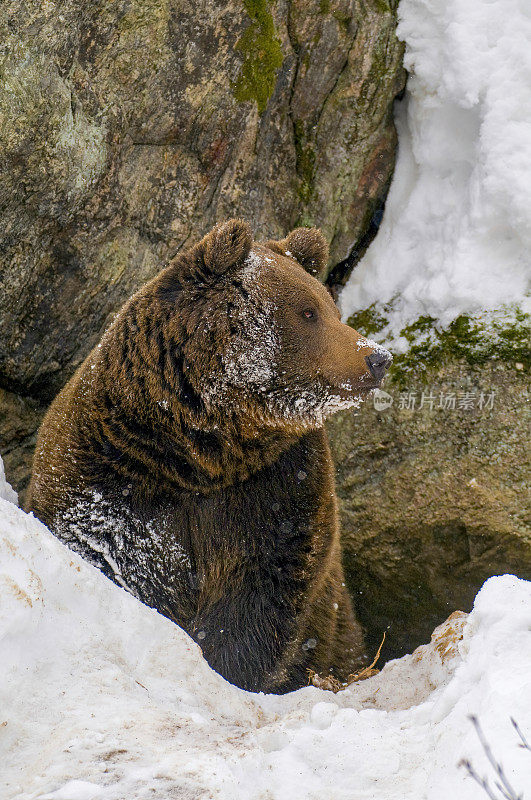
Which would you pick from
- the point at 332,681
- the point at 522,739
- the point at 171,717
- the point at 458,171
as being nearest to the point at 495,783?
the point at 522,739

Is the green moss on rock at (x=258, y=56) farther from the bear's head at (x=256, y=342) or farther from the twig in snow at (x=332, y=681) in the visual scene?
the twig in snow at (x=332, y=681)

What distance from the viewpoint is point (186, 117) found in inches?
200

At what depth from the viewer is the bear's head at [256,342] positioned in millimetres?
3652

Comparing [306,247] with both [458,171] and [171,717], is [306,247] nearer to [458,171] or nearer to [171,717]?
[458,171]

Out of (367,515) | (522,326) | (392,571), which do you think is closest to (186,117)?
(522,326)

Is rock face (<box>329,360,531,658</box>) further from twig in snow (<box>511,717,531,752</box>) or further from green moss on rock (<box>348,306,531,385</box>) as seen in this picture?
twig in snow (<box>511,717,531,752</box>)

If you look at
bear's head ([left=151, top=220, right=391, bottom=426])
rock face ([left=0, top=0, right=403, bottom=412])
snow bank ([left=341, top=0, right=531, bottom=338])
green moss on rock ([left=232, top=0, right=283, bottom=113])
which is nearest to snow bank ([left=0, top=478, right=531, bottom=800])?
bear's head ([left=151, top=220, right=391, bottom=426])

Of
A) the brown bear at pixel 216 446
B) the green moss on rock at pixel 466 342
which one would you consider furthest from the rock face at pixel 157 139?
the brown bear at pixel 216 446

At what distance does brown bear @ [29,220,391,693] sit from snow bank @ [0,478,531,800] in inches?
43.7

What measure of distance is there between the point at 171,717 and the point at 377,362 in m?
2.00

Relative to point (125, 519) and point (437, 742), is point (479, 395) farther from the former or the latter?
point (437, 742)


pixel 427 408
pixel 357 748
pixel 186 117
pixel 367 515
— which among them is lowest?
pixel 367 515

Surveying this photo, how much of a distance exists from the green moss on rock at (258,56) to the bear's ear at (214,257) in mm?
1953

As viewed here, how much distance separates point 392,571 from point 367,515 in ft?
1.55
